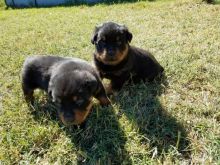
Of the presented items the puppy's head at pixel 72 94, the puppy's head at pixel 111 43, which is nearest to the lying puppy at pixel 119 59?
the puppy's head at pixel 111 43

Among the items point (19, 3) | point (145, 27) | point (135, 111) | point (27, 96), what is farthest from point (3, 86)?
point (19, 3)

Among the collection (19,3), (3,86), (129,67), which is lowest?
(19,3)

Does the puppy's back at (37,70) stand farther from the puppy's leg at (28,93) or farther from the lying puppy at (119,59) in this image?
the lying puppy at (119,59)

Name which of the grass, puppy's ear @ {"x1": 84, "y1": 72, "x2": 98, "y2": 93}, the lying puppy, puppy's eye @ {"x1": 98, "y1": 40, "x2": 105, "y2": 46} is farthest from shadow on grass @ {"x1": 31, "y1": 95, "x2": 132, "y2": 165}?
puppy's eye @ {"x1": 98, "y1": 40, "x2": 105, "y2": 46}

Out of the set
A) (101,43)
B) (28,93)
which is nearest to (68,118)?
(28,93)

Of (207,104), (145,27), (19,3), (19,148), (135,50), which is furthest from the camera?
(19,3)

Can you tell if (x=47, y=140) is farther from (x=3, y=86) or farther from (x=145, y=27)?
(x=145, y=27)

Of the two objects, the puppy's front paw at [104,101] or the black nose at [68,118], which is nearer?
the black nose at [68,118]
